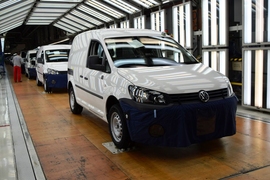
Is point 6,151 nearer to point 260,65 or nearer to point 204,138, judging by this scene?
point 204,138

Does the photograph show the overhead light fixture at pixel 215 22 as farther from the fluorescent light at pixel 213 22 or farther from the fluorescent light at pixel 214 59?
the fluorescent light at pixel 214 59

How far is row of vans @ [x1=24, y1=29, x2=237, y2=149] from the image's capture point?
13.0 ft

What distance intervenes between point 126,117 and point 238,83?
192 inches

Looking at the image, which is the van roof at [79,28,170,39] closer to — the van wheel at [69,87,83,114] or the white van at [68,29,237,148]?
the white van at [68,29,237,148]

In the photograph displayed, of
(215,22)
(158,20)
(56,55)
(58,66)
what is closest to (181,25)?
(158,20)

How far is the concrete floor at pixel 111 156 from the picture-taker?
3.87m

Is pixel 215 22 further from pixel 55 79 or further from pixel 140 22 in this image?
pixel 55 79

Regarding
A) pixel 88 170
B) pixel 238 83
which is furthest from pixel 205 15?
pixel 88 170

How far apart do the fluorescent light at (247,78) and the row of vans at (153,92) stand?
2.51m

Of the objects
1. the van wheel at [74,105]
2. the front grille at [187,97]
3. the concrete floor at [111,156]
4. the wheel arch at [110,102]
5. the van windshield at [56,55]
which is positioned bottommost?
the concrete floor at [111,156]

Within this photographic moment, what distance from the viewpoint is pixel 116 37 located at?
17.8 ft

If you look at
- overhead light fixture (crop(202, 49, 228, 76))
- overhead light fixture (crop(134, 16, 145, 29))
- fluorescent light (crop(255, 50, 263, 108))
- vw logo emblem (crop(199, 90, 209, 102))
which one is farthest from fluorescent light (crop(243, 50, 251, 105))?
overhead light fixture (crop(134, 16, 145, 29))

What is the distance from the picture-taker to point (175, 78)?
4.25 meters

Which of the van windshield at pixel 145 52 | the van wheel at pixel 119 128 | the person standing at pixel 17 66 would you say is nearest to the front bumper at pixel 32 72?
the person standing at pixel 17 66
